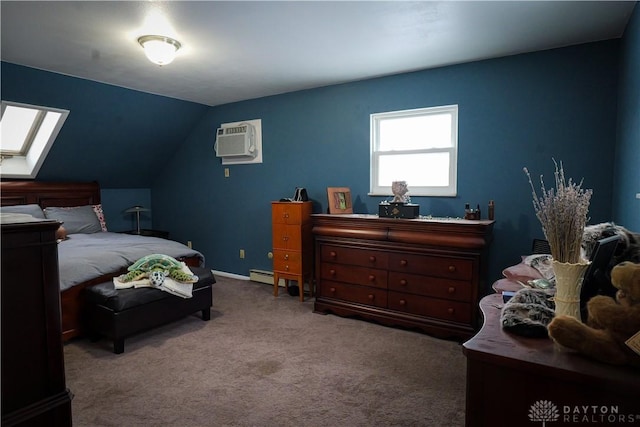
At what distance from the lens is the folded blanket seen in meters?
2.98

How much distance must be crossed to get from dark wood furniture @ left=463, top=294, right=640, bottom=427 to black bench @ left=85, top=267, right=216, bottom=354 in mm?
2586

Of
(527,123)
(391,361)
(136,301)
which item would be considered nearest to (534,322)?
(391,361)

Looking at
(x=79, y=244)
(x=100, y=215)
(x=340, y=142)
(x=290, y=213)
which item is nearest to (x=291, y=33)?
(x=340, y=142)

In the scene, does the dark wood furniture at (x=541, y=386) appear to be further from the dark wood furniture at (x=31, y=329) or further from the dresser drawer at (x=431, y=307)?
the dresser drawer at (x=431, y=307)

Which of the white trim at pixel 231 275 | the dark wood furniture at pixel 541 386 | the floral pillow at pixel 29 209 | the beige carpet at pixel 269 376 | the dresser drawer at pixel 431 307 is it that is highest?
the floral pillow at pixel 29 209

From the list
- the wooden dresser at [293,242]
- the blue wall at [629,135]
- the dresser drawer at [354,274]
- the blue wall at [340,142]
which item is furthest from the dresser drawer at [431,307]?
the blue wall at [629,135]

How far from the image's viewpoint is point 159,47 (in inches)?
108

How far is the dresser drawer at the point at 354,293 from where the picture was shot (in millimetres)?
3402

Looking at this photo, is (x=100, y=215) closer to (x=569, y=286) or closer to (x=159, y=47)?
(x=159, y=47)

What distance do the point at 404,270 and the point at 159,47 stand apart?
261 cm

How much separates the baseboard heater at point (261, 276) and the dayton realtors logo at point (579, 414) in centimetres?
382

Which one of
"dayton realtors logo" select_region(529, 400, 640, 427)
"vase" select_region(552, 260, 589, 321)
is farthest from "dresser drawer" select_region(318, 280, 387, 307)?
"dayton realtors logo" select_region(529, 400, 640, 427)

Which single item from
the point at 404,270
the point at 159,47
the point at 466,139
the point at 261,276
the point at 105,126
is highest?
the point at 159,47

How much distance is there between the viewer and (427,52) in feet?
10.2
